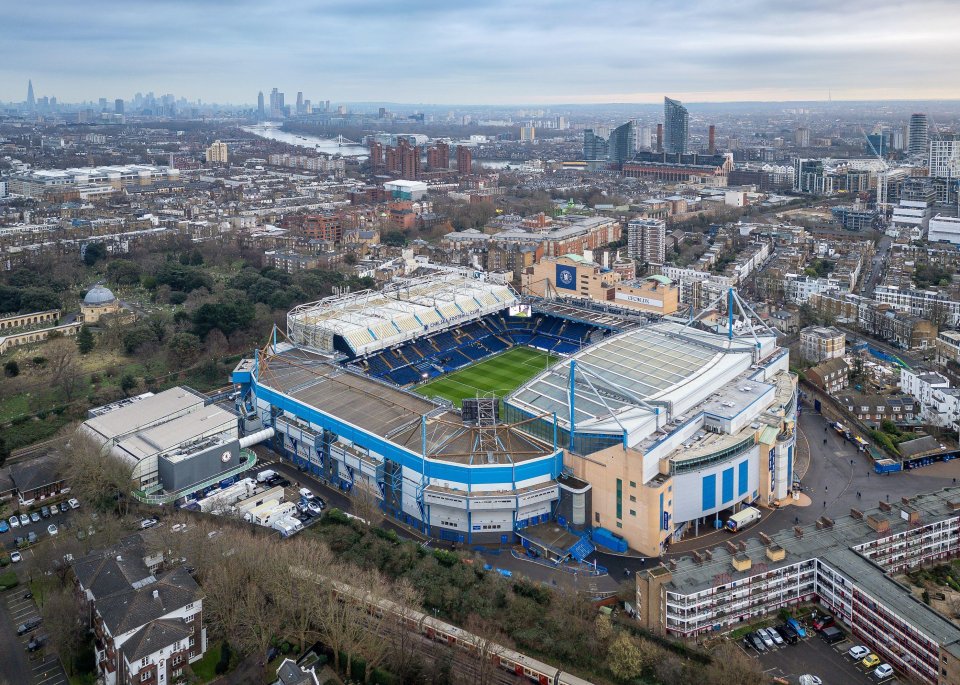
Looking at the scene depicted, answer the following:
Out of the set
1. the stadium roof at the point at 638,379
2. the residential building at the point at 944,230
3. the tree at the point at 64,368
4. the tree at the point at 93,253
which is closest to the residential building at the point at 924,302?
the stadium roof at the point at 638,379

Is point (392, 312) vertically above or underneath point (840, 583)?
above

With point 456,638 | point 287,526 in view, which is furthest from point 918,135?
point 456,638

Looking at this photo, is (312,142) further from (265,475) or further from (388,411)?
(388,411)

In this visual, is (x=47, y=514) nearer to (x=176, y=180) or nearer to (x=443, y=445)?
(x=443, y=445)

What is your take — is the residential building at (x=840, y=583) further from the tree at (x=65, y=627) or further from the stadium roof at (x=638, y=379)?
the tree at (x=65, y=627)

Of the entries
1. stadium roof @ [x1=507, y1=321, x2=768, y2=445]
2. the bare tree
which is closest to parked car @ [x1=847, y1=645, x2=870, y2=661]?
stadium roof @ [x1=507, y1=321, x2=768, y2=445]

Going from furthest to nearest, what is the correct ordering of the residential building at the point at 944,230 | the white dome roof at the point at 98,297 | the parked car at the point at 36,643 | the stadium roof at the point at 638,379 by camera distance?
the residential building at the point at 944,230 → the white dome roof at the point at 98,297 → the stadium roof at the point at 638,379 → the parked car at the point at 36,643
